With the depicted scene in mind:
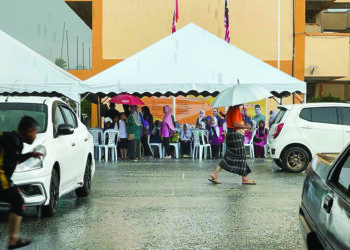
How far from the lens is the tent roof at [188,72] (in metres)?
18.2

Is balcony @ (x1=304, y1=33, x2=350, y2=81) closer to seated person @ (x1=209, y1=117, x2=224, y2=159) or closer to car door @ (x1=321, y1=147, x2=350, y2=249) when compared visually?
seated person @ (x1=209, y1=117, x2=224, y2=159)

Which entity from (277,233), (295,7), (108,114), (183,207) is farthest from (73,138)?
(295,7)

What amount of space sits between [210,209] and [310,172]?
4.05m

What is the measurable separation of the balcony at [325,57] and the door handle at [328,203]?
27.4 meters

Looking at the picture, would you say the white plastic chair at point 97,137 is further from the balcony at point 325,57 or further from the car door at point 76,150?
the balcony at point 325,57

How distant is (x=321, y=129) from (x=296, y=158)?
2.96ft

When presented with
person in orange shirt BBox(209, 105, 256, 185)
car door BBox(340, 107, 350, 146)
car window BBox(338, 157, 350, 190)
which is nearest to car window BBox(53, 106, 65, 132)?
person in orange shirt BBox(209, 105, 256, 185)

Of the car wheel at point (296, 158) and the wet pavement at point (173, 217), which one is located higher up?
the car wheel at point (296, 158)

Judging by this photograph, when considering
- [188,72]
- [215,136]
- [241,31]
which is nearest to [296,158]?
[215,136]

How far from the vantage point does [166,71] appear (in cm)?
1869

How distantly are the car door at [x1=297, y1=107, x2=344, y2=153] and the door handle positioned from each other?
35.7ft

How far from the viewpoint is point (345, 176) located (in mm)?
3930

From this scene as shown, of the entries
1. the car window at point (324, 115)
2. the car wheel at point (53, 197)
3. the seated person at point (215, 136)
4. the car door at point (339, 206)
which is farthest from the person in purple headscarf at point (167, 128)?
the car door at point (339, 206)

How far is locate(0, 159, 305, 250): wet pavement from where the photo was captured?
6526 millimetres
